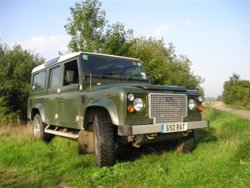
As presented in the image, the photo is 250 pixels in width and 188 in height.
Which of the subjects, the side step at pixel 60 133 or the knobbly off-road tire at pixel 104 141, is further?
the side step at pixel 60 133

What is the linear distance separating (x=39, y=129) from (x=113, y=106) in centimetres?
415

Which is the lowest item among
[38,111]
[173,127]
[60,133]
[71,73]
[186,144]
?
[186,144]

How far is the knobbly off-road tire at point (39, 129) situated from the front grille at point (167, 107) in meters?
4.13

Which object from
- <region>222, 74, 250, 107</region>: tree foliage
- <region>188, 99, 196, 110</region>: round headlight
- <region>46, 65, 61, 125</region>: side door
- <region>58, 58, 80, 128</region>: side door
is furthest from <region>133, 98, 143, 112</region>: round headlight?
<region>222, 74, 250, 107</region>: tree foliage

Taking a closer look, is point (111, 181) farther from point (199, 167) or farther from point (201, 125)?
point (201, 125)

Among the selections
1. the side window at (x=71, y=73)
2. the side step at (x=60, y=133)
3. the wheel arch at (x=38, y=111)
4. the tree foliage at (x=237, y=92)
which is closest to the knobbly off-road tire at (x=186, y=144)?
the side step at (x=60, y=133)

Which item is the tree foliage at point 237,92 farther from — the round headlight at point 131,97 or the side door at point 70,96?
the round headlight at point 131,97

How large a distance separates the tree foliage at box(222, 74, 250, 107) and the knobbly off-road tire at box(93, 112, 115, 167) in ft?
103

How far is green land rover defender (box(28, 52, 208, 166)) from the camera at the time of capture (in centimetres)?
488

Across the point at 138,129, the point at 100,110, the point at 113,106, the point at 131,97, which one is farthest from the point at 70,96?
the point at 138,129

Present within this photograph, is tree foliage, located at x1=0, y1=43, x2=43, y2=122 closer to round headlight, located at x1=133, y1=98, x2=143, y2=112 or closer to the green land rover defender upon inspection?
the green land rover defender

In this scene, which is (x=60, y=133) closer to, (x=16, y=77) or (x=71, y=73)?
(x=71, y=73)

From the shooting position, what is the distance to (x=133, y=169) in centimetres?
501

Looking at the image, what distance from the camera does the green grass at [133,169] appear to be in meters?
4.29
